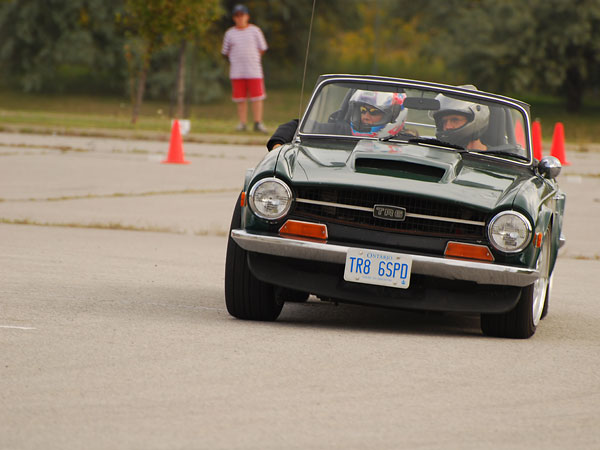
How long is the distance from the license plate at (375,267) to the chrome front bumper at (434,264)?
6 cm

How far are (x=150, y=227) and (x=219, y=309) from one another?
411 cm

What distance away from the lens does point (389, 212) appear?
5992 millimetres

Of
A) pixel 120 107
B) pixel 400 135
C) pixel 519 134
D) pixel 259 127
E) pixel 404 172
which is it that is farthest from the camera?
pixel 120 107

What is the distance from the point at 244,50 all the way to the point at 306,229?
55.1 ft

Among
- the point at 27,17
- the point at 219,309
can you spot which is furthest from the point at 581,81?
the point at 219,309

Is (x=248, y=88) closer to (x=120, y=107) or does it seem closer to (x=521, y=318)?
(x=521, y=318)

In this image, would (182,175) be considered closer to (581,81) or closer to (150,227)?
(150,227)

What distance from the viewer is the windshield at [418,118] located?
723 centimetres

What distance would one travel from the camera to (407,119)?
7.31 meters

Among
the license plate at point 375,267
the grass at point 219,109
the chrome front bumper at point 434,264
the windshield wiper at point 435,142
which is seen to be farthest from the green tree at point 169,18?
the license plate at point 375,267

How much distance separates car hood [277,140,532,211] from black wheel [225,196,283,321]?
1.75 ft

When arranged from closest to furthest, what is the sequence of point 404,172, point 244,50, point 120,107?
1. point 404,172
2. point 244,50
3. point 120,107

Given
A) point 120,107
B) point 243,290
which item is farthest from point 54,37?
point 243,290

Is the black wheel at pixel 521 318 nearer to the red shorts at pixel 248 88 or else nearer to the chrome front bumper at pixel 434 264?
the chrome front bumper at pixel 434 264
